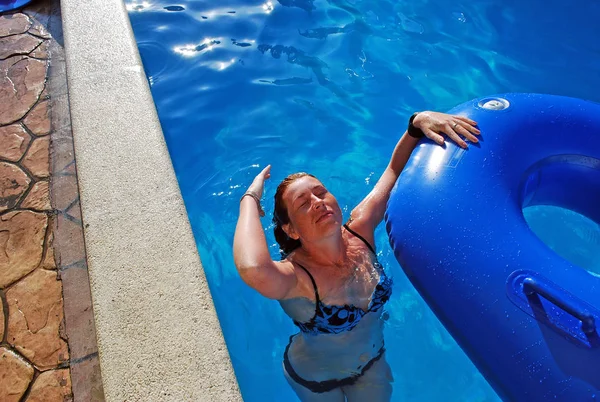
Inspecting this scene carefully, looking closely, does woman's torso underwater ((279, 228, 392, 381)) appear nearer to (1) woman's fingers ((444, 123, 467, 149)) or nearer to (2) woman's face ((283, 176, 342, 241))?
(2) woman's face ((283, 176, 342, 241))

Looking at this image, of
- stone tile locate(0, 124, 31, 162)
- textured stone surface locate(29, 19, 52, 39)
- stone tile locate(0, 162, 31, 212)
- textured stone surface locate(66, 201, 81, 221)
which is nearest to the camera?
textured stone surface locate(66, 201, 81, 221)

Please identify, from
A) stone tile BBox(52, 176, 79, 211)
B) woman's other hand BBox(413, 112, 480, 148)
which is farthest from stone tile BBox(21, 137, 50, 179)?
woman's other hand BBox(413, 112, 480, 148)

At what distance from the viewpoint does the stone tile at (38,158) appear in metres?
3.82

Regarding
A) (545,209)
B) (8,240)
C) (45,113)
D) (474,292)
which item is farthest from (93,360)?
(545,209)

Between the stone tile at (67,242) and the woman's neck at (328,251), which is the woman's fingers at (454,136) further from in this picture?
the stone tile at (67,242)

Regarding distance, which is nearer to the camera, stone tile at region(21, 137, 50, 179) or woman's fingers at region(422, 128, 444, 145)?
woman's fingers at region(422, 128, 444, 145)

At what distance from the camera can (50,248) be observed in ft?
11.0

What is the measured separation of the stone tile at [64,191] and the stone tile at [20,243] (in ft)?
0.42

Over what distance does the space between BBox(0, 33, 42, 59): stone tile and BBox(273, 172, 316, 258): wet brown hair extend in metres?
3.46

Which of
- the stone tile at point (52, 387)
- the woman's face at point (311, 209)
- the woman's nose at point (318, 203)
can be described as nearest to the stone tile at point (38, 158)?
the stone tile at point (52, 387)

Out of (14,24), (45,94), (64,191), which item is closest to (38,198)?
(64,191)

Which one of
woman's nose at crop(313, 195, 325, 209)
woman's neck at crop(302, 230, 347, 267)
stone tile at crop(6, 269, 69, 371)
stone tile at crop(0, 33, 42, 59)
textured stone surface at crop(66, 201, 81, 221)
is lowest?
stone tile at crop(6, 269, 69, 371)

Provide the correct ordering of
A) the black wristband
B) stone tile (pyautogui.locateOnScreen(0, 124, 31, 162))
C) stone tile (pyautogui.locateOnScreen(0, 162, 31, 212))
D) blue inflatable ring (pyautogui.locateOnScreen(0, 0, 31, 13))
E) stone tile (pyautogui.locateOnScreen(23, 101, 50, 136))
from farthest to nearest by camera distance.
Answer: blue inflatable ring (pyautogui.locateOnScreen(0, 0, 31, 13)) < stone tile (pyautogui.locateOnScreen(23, 101, 50, 136)) < stone tile (pyautogui.locateOnScreen(0, 124, 31, 162)) < stone tile (pyautogui.locateOnScreen(0, 162, 31, 212)) < the black wristband

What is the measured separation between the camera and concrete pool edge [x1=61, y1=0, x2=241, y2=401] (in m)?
2.60
